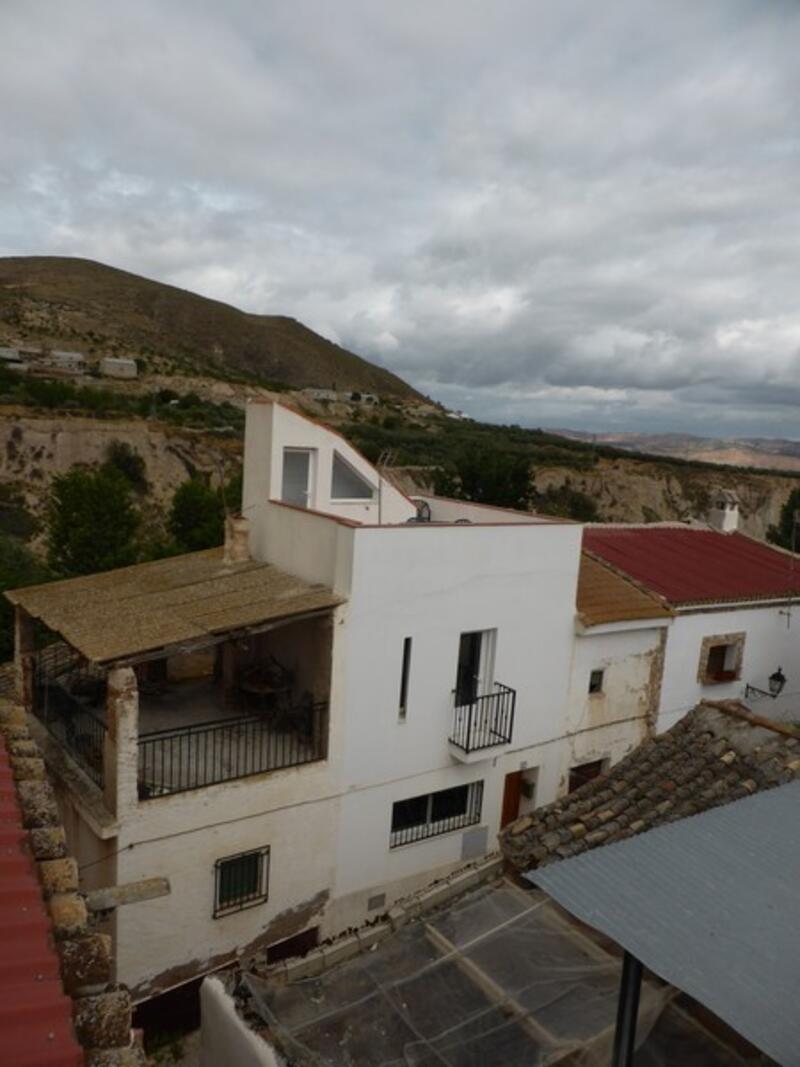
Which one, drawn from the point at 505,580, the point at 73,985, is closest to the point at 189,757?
the point at 505,580

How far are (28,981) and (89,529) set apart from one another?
21.8m

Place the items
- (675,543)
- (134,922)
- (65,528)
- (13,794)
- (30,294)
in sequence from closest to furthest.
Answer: (13,794), (134,922), (675,543), (65,528), (30,294)

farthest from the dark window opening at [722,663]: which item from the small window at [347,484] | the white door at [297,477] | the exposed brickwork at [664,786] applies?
the white door at [297,477]

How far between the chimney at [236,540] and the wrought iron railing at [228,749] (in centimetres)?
295

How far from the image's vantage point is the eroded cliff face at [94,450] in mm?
43938

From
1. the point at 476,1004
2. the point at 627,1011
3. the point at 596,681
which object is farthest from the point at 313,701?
the point at 627,1011

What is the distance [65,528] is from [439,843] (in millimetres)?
16418

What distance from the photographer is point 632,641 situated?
15.1 m

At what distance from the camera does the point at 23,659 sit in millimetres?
13109

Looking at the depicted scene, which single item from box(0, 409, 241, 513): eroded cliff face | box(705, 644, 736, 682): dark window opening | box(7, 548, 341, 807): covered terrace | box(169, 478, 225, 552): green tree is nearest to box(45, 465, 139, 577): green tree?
box(169, 478, 225, 552): green tree

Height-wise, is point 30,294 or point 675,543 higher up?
point 30,294

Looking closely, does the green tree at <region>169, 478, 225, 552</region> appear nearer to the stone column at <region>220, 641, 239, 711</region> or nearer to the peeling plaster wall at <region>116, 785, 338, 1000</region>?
the stone column at <region>220, 641, 239, 711</region>

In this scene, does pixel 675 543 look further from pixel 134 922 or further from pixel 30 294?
pixel 30 294

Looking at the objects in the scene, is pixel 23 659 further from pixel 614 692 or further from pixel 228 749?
pixel 614 692
